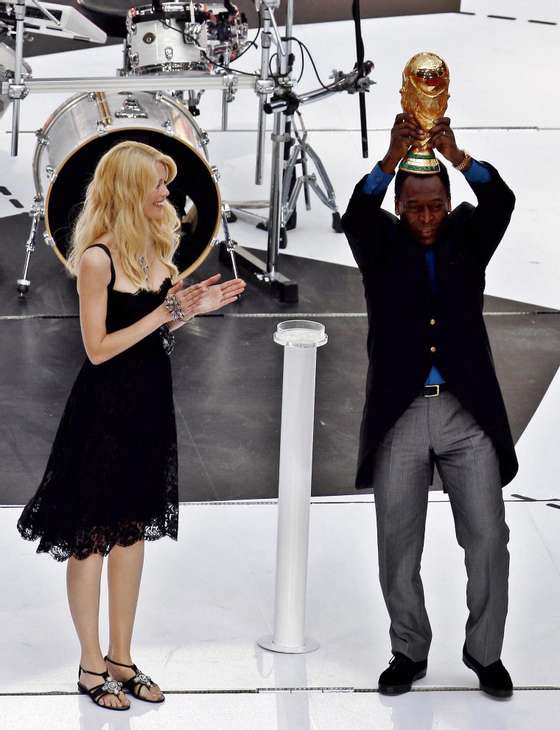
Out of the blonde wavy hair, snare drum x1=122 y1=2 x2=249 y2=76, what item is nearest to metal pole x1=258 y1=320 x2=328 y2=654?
the blonde wavy hair

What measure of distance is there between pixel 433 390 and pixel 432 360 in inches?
3.0

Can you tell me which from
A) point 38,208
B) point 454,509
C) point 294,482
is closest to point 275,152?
point 38,208

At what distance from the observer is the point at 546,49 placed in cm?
1181

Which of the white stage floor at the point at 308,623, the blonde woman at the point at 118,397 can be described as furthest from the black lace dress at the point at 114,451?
the white stage floor at the point at 308,623

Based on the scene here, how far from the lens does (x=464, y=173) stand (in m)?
3.51

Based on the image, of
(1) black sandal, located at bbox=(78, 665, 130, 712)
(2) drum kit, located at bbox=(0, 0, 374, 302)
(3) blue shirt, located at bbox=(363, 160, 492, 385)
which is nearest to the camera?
(3) blue shirt, located at bbox=(363, 160, 492, 385)

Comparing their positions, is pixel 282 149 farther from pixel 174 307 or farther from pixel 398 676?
pixel 398 676

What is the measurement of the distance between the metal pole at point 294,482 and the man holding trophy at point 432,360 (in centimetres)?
20

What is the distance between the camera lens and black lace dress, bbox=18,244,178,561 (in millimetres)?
3496

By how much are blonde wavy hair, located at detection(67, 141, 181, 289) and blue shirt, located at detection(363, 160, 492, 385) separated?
535 millimetres

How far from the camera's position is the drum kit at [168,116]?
6219mm

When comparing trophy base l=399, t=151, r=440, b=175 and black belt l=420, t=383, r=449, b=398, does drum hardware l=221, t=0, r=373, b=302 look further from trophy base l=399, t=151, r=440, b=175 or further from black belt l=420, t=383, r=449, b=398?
black belt l=420, t=383, r=449, b=398

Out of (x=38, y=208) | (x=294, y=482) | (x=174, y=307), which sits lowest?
(x=294, y=482)

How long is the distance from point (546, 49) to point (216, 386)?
6996mm
